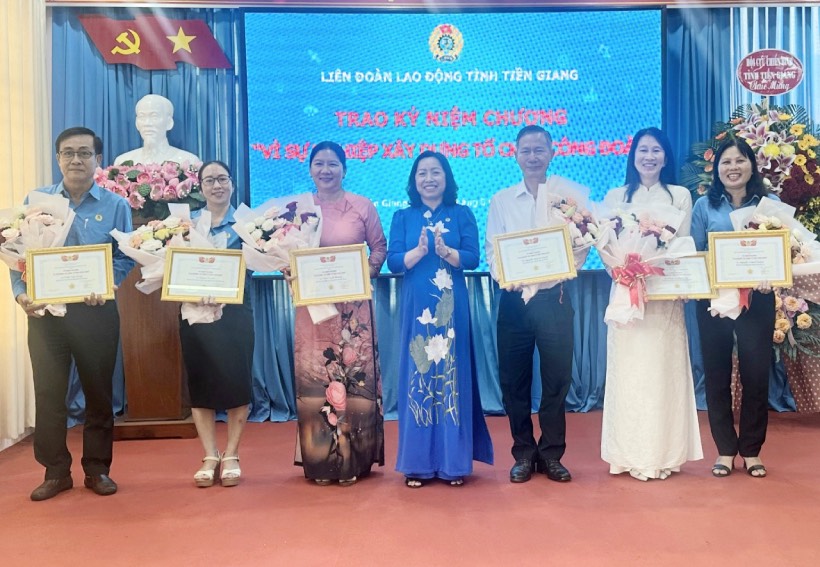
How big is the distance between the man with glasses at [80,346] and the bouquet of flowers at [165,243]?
6.2 inches

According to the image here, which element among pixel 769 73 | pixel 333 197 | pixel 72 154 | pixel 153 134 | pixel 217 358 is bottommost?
pixel 217 358

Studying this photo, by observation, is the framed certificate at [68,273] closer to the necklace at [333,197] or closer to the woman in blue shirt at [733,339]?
the necklace at [333,197]

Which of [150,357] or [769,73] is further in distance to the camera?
[769,73]

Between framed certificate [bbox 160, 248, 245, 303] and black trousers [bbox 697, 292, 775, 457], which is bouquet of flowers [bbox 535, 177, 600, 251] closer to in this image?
black trousers [bbox 697, 292, 775, 457]

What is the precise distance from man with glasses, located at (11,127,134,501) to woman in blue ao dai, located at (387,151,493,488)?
1.32 meters

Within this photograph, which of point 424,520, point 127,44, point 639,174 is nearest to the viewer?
point 424,520

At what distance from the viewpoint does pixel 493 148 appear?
5.25m

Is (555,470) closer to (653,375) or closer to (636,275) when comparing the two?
(653,375)

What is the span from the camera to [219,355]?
349cm

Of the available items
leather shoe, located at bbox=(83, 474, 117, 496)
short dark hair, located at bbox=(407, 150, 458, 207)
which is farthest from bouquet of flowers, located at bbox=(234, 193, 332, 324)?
leather shoe, located at bbox=(83, 474, 117, 496)

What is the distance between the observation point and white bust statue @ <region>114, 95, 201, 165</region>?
16.4 feet

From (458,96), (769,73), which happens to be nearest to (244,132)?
(458,96)

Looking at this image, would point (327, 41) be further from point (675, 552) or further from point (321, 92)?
point (675, 552)

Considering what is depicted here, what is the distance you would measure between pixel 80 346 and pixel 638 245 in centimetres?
252
